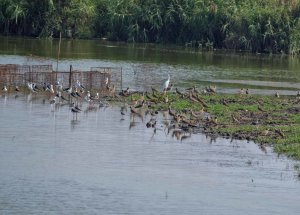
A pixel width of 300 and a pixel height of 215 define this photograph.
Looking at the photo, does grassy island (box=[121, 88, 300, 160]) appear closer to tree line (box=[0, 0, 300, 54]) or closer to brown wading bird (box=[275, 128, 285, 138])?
brown wading bird (box=[275, 128, 285, 138])

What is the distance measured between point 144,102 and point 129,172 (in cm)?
1222

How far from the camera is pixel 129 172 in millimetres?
24938

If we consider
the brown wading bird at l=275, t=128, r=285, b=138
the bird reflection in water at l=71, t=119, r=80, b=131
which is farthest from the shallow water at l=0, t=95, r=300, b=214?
the brown wading bird at l=275, t=128, r=285, b=138

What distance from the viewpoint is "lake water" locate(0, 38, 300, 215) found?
71.2 feet

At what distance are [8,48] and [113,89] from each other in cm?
2481

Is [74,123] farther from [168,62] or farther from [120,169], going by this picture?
[168,62]

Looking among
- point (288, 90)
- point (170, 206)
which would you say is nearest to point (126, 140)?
point (170, 206)

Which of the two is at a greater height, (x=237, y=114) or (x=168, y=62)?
(x=168, y=62)

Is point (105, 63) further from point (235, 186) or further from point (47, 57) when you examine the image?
point (235, 186)

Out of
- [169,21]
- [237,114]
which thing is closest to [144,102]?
[237,114]

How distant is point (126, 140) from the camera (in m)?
29.7

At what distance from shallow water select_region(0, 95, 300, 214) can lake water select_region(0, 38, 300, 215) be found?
0.02m

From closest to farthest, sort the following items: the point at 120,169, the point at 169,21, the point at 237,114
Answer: the point at 120,169, the point at 237,114, the point at 169,21

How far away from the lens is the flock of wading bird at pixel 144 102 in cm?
3206
